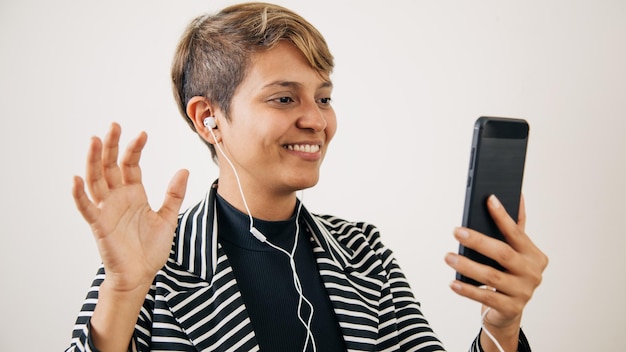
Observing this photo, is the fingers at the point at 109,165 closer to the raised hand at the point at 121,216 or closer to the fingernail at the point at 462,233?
the raised hand at the point at 121,216

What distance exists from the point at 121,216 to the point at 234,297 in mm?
365

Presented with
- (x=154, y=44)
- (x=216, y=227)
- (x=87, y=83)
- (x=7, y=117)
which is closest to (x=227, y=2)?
(x=154, y=44)

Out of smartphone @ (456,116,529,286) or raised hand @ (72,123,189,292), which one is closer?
raised hand @ (72,123,189,292)

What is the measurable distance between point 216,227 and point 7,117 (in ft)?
3.95

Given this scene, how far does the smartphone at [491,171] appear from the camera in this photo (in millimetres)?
1004

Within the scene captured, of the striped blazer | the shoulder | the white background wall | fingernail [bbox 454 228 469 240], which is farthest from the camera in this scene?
the white background wall

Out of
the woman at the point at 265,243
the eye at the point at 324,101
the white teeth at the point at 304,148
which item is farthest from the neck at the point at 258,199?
the eye at the point at 324,101

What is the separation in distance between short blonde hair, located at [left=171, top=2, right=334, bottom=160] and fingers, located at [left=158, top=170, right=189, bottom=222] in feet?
1.03

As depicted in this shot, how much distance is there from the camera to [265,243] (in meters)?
1.31

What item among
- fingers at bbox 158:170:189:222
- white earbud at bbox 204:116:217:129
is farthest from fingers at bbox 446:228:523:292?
white earbud at bbox 204:116:217:129

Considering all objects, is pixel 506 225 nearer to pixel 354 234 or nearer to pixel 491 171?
pixel 491 171

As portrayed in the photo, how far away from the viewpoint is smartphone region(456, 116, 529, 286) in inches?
39.5

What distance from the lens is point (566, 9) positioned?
1815 mm

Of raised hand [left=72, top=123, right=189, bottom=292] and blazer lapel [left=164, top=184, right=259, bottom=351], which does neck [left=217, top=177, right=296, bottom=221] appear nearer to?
blazer lapel [left=164, top=184, right=259, bottom=351]
